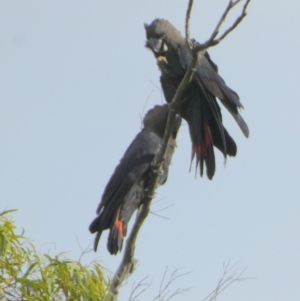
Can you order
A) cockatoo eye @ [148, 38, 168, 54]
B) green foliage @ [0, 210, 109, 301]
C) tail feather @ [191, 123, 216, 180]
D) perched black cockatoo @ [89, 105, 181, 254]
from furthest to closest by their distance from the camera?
cockatoo eye @ [148, 38, 168, 54] < tail feather @ [191, 123, 216, 180] < perched black cockatoo @ [89, 105, 181, 254] < green foliage @ [0, 210, 109, 301]

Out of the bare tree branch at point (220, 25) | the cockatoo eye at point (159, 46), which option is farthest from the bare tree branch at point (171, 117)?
the cockatoo eye at point (159, 46)

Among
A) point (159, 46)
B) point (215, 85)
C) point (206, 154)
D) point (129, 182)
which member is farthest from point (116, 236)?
point (159, 46)

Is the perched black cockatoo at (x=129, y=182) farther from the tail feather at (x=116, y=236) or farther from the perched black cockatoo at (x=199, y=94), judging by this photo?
the perched black cockatoo at (x=199, y=94)

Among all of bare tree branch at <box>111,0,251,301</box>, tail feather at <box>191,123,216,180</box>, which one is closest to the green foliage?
bare tree branch at <box>111,0,251,301</box>

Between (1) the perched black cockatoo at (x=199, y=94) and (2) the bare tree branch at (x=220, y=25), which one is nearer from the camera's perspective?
(2) the bare tree branch at (x=220, y=25)

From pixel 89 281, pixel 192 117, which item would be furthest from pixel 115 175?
pixel 89 281

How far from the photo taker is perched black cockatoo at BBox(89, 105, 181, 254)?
16.3 feet

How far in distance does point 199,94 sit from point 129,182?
31.2 inches

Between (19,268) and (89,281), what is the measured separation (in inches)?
12.5

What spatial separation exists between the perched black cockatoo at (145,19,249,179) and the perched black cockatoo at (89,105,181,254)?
0.26m

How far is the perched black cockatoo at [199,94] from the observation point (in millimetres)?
5211

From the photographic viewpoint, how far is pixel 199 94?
17.8 feet

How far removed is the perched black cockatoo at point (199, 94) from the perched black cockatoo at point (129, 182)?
260 millimetres

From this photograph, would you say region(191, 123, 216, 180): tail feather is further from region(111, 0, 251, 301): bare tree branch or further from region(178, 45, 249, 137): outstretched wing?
region(111, 0, 251, 301): bare tree branch
